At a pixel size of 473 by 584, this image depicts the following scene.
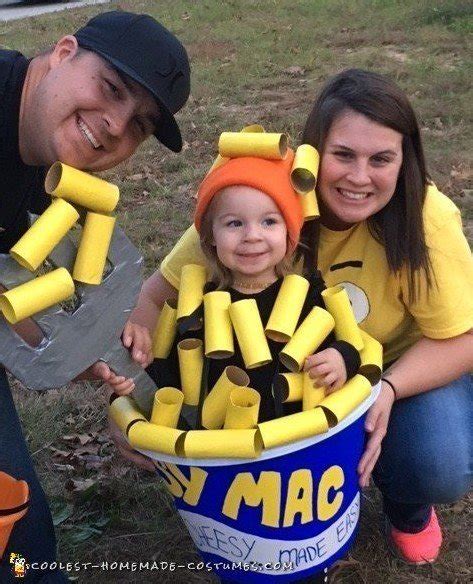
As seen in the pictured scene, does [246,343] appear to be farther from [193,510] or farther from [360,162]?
[360,162]

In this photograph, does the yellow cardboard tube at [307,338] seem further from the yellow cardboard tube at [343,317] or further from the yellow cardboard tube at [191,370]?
the yellow cardboard tube at [191,370]

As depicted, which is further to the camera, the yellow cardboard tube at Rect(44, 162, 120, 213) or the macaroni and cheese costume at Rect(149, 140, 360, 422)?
the macaroni and cheese costume at Rect(149, 140, 360, 422)

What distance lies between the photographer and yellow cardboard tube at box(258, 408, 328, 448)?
56.3 inches

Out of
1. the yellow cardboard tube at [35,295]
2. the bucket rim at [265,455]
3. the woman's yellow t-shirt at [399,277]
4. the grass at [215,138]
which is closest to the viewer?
→ the yellow cardboard tube at [35,295]

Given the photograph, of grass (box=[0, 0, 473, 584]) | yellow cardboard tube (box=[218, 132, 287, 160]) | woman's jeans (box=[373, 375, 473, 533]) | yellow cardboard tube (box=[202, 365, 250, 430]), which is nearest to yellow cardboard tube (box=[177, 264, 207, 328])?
yellow cardboard tube (box=[202, 365, 250, 430])

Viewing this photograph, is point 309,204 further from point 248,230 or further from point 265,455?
point 265,455

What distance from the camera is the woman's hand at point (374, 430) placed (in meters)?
1.70

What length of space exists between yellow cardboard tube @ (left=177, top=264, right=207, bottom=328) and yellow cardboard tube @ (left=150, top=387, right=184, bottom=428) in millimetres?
192

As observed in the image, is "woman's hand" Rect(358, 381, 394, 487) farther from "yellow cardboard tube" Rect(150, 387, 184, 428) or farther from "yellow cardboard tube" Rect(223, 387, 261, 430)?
"yellow cardboard tube" Rect(150, 387, 184, 428)

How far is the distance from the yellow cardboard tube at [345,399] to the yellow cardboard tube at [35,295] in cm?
55

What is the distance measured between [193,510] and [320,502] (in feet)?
0.90

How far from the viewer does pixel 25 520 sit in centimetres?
170

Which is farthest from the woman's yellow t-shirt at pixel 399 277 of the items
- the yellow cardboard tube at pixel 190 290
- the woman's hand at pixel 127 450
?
the woman's hand at pixel 127 450

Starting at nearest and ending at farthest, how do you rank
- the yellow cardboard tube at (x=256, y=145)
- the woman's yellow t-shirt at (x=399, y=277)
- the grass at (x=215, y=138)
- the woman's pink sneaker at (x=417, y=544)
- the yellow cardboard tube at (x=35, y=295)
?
the yellow cardboard tube at (x=35, y=295) → the yellow cardboard tube at (x=256, y=145) → the woman's yellow t-shirt at (x=399, y=277) → the woman's pink sneaker at (x=417, y=544) → the grass at (x=215, y=138)
